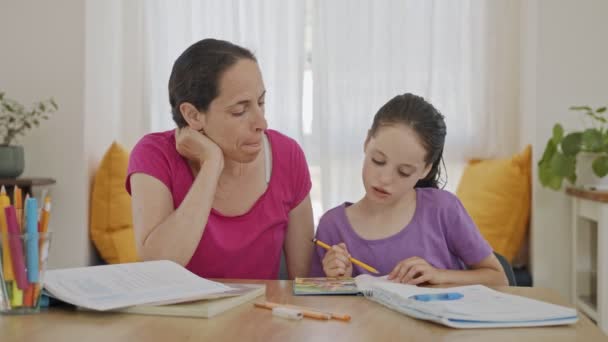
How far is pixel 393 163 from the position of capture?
167 centimetres

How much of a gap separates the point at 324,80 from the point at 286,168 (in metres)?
1.83

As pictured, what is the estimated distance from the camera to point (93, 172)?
340 cm

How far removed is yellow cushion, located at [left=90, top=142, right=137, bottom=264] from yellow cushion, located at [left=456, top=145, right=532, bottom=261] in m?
1.49

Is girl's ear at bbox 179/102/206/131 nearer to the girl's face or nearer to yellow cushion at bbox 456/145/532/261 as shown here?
the girl's face

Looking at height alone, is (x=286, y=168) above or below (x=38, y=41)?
below

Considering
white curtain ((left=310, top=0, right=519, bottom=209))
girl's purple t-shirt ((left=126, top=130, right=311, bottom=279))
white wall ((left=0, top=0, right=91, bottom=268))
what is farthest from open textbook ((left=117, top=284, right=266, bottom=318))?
white curtain ((left=310, top=0, right=519, bottom=209))

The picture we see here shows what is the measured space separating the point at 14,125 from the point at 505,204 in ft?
6.89

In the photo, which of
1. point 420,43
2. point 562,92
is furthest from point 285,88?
point 562,92

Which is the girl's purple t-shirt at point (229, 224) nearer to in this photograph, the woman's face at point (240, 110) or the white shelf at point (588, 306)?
the woman's face at point (240, 110)

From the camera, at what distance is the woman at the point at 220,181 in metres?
1.65

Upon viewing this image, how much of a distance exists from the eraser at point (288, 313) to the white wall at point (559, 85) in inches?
88.9

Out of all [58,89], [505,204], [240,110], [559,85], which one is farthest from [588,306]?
[58,89]

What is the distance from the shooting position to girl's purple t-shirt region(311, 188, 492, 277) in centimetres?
172

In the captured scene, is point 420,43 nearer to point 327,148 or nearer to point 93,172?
point 327,148
